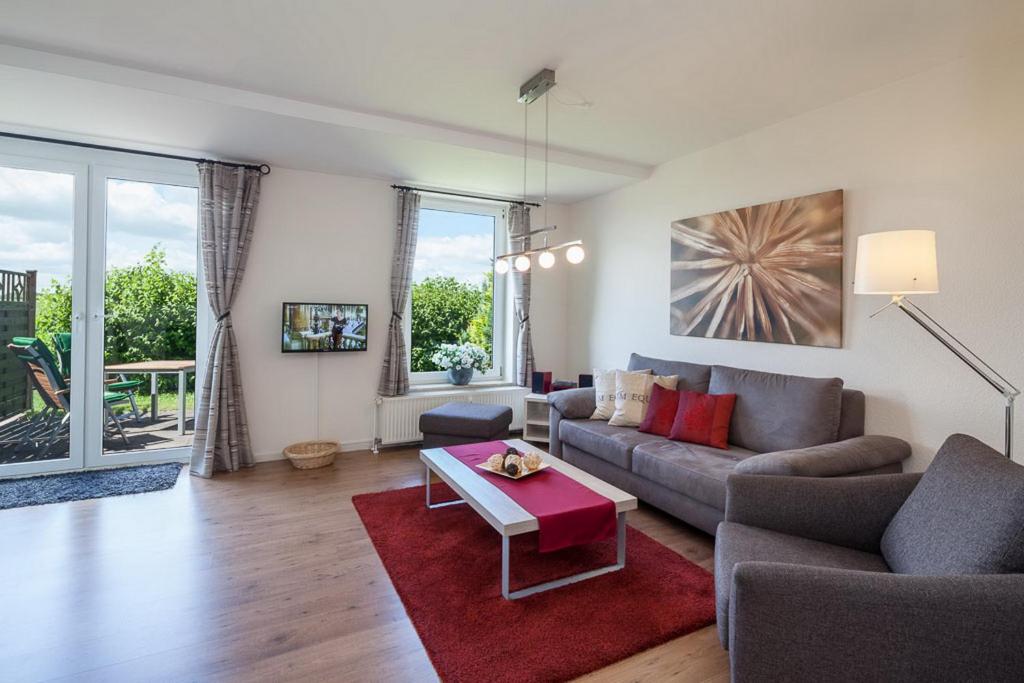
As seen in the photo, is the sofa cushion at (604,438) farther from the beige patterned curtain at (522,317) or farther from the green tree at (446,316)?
the green tree at (446,316)

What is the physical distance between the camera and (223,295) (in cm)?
416

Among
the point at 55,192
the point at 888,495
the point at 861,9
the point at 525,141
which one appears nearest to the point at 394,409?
the point at 525,141

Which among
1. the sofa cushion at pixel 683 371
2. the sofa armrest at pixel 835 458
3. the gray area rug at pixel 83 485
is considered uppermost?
the sofa cushion at pixel 683 371

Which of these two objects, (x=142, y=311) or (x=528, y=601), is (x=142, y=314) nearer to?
(x=142, y=311)

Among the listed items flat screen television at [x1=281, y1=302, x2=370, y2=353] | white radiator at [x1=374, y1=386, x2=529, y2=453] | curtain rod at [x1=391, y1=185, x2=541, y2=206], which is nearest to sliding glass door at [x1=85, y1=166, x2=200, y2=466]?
flat screen television at [x1=281, y1=302, x2=370, y2=353]

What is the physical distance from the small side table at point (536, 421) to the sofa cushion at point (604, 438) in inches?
25.7

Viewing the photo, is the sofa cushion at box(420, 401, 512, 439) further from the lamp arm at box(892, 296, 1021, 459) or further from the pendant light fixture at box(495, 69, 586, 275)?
the lamp arm at box(892, 296, 1021, 459)

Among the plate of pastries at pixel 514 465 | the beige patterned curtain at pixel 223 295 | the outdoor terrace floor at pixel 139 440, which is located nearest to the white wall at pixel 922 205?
the plate of pastries at pixel 514 465

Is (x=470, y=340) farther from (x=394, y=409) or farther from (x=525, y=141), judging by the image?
(x=525, y=141)

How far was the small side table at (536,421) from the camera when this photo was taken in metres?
4.89

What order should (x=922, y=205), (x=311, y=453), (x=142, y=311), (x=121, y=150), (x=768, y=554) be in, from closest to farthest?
(x=768, y=554) → (x=922, y=205) → (x=121, y=150) → (x=142, y=311) → (x=311, y=453)

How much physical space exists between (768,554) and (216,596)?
94.5 inches

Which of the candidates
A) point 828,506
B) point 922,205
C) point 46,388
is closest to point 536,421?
point 828,506

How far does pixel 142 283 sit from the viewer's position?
4.13 meters
